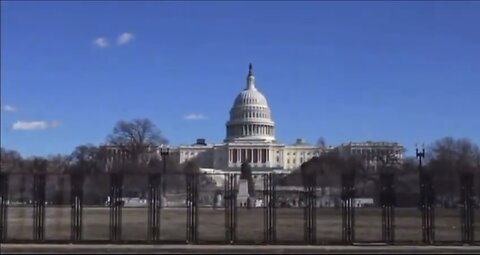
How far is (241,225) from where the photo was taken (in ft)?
110

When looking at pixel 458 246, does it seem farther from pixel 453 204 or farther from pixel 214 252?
pixel 214 252

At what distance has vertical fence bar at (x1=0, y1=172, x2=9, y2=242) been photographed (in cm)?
2402

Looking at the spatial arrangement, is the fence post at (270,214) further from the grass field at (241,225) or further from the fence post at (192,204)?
the fence post at (192,204)

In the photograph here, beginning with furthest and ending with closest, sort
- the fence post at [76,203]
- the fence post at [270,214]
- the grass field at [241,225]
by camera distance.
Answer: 1. the grass field at [241,225]
2. the fence post at [270,214]
3. the fence post at [76,203]

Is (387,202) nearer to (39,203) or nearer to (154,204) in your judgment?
(154,204)

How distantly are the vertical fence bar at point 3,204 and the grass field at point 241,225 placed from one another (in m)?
0.71

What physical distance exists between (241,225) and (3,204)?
40.1 feet

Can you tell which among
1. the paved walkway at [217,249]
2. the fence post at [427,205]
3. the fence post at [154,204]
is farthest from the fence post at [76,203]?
the fence post at [427,205]

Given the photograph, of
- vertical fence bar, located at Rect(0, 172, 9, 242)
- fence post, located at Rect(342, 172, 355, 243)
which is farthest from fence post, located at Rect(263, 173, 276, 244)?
vertical fence bar, located at Rect(0, 172, 9, 242)

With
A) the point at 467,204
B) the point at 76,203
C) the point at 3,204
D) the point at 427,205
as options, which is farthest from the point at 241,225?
the point at 3,204

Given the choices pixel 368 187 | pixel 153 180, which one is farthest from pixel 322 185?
pixel 153 180

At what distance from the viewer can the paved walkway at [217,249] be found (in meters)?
21.4

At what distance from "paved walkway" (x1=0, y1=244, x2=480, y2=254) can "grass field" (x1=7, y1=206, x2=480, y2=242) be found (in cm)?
252

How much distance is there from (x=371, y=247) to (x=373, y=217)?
1116 cm
